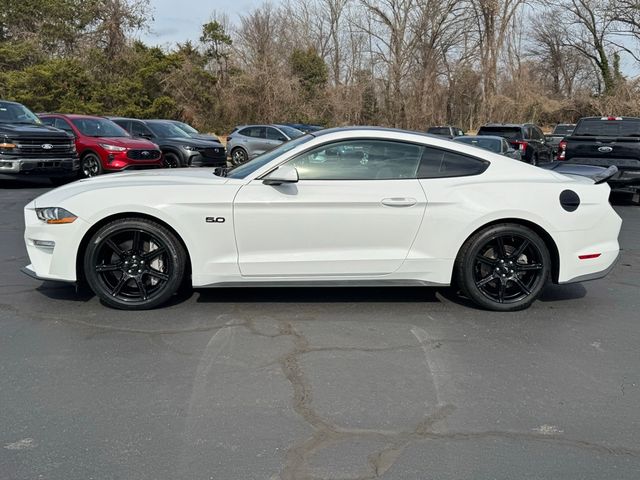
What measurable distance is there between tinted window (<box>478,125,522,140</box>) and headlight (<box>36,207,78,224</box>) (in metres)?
16.5

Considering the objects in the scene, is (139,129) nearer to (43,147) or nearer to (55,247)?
(43,147)

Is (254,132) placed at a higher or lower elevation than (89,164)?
higher

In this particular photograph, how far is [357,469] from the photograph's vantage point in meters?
2.80

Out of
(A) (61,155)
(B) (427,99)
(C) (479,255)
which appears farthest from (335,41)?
(C) (479,255)

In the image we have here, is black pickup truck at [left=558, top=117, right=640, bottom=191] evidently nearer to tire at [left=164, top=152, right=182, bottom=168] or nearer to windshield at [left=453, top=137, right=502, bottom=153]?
windshield at [left=453, top=137, right=502, bottom=153]

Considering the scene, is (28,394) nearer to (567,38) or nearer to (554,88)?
(567,38)

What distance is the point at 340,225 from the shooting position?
482 centimetres

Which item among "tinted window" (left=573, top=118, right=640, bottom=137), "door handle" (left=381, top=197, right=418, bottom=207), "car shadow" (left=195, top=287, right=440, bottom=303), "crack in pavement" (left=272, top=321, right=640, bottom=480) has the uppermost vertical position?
"tinted window" (left=573, top=118, right=640, bottom=137)

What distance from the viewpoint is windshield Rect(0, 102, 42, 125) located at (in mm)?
13433

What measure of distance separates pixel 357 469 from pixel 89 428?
1421mm

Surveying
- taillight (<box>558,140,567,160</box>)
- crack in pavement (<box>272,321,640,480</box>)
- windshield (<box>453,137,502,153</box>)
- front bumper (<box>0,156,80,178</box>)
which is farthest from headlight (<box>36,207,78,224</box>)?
windshield (<box>453,137,502,153</box>)

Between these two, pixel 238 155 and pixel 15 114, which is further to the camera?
pixel 238 155

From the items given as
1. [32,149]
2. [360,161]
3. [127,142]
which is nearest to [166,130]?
[127,142]

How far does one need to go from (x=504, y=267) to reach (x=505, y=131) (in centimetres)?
1550
